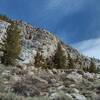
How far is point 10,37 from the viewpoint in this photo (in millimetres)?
46656

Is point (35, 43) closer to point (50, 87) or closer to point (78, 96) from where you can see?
point (50, 87)

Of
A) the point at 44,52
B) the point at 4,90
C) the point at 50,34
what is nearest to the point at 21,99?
the point at 4,90

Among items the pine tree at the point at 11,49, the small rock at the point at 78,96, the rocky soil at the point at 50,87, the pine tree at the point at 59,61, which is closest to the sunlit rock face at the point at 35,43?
the pine tree at the point at 59,61

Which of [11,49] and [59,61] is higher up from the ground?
[59,61]

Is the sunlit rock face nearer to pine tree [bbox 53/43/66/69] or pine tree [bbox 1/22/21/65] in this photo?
pine tree [bbox 53/43/66/69]

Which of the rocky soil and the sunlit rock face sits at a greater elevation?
the sunlit rock face

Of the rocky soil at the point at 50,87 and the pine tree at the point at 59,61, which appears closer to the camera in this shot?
the rocky soil at the point at 50,87

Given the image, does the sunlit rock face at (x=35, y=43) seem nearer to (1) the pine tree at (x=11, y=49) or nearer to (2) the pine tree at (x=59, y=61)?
(2) the pine tree at (x=59, y=61)

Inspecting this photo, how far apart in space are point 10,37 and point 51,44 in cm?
7344

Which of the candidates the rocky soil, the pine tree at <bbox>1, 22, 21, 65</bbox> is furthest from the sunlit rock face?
the rocky soil

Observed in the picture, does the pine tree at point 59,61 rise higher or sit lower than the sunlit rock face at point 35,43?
lower

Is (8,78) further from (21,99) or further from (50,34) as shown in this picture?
(50,34)

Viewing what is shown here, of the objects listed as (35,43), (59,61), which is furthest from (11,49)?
(35,43)

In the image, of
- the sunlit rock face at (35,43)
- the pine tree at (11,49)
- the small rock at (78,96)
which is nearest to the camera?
the small rock at (78,96)
